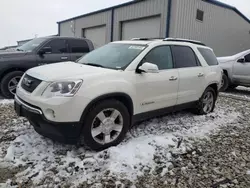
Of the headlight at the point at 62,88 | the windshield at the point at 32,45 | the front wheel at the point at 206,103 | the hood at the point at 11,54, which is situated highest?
the windshield at the point at 32,45

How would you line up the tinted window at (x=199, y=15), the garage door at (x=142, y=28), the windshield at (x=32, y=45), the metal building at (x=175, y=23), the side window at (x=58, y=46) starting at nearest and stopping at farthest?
the windshield at (x=32, y=45) < the side window at (x=58, y=46) < the metal building at (x=175, y=23) < the garage door at (x=142, y=28) < the tinted window at (x=199, y=15)

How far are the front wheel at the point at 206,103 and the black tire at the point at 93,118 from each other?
2350 mm

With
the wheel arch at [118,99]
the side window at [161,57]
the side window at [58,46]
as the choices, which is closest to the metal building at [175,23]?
the side window at [58,46]

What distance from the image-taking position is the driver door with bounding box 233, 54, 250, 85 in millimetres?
8797

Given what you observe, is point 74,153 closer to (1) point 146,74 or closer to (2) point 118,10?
(1) point 146,74

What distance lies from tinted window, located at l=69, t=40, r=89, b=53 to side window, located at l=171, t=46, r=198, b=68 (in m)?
3.93

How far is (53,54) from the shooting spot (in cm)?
707

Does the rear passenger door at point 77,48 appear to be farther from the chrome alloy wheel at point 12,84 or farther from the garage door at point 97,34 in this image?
the garage door at point 97,34

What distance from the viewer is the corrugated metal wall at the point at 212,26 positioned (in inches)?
487

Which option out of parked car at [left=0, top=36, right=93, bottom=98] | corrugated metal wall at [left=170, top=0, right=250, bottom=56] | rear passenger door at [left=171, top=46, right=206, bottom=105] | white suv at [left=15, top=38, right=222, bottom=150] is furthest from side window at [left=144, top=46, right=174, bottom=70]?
corrugated metal wall at [left=170, top=0, right=250, bottom=56]

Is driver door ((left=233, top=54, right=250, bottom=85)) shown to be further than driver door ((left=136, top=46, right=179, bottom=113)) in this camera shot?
Yes

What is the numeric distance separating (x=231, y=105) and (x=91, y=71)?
500cm

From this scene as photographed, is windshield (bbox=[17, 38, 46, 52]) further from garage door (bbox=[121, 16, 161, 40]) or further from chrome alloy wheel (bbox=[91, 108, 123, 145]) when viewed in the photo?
garage door (bbox=[121, 16, 161, 40])

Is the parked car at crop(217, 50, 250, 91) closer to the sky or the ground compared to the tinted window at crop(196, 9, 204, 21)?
closer to the ground
